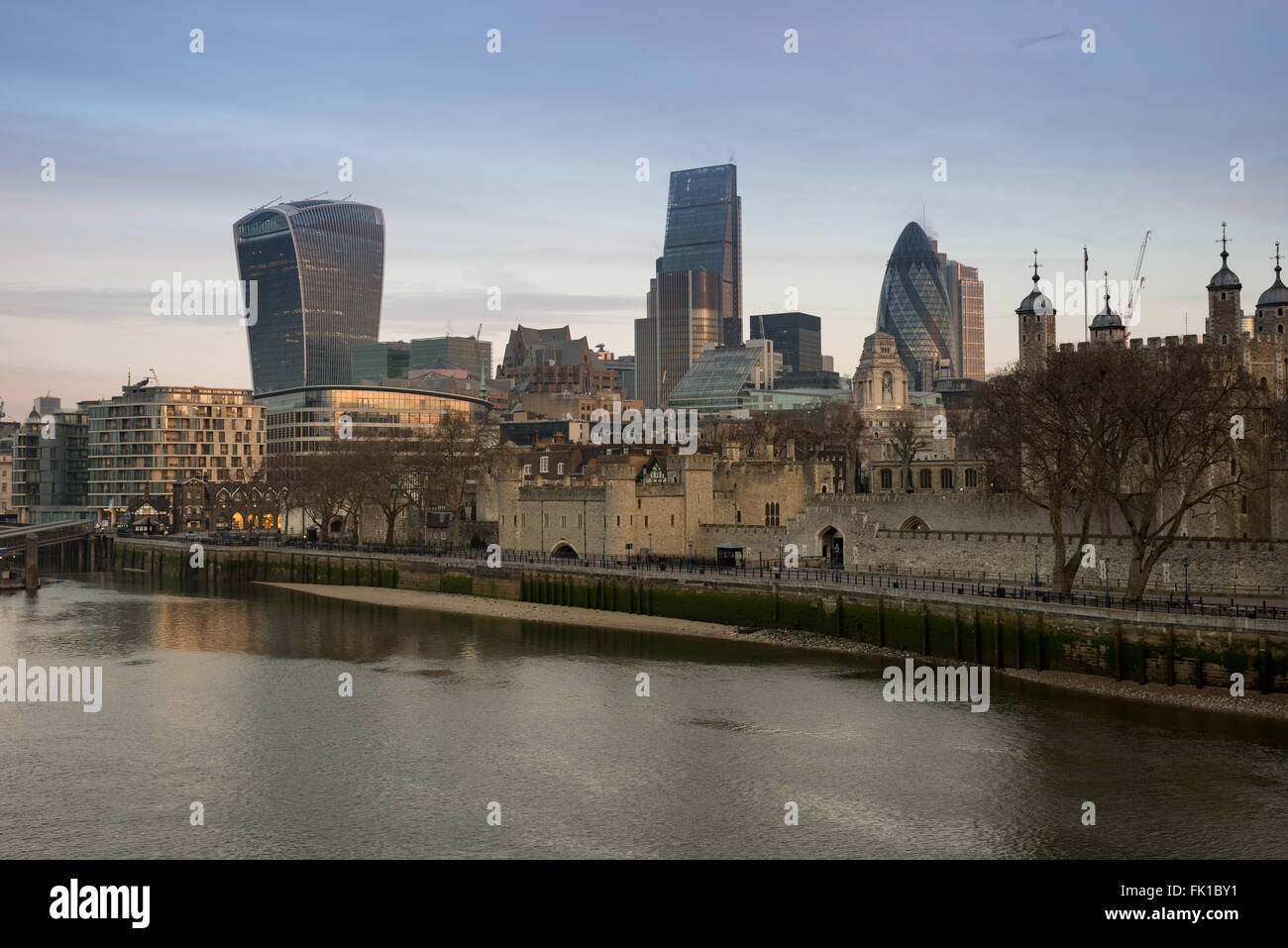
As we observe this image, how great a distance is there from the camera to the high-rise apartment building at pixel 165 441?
172500 millimetres

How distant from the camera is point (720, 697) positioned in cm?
4862

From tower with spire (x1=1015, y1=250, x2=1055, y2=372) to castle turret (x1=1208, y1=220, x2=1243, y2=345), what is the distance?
36.4 feet

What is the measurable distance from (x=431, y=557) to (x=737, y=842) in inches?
2540

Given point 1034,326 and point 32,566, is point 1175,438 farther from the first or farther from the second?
point 32,566

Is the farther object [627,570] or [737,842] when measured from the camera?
[627,570]

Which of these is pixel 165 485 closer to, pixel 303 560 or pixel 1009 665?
pixel 303 560

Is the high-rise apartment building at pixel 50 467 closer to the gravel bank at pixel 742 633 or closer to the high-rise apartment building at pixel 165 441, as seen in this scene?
the high-rise apartment building at pixel 165 441

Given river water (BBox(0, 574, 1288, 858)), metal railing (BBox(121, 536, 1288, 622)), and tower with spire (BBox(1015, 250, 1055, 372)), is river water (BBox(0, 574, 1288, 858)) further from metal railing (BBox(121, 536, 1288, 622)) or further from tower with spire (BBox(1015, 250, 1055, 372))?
tower with spire (BBox(1015, 250, 1055, 372))

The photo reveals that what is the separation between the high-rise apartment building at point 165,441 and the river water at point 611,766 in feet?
397

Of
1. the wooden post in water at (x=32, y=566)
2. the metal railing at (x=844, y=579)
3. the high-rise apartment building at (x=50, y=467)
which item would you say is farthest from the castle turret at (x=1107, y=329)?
the high-rise apartment building at (x=50, y=467)

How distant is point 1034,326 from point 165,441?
127929mm

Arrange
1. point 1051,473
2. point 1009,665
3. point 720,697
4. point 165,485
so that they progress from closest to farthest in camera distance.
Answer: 1. point 720,697
2. point 1009,665
3. point 1051,473
4. point 165,485
